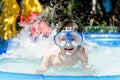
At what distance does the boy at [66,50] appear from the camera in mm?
4410

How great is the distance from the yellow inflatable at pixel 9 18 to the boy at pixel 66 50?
3732 millimetres

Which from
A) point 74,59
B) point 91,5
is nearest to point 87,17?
point 91,5

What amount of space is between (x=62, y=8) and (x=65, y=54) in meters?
6.11

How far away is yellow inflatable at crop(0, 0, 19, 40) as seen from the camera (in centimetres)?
848

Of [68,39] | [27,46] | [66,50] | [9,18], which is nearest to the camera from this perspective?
[68,39]

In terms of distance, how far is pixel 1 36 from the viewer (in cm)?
865

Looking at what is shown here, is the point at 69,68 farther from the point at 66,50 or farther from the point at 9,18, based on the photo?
the point at 9,18

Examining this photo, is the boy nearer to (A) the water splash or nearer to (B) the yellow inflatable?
(A) the water splash

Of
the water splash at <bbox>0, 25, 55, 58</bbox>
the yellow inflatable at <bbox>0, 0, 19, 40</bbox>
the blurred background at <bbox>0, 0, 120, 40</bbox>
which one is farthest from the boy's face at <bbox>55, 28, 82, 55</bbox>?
the blurred background at <bbox>0, 0, 120, 40</bbox>

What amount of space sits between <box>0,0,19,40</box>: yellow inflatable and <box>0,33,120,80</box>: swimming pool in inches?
24.7

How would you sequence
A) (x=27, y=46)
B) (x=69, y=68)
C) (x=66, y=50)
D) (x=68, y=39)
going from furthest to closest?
(x=27, y=46), (x=69, y=68), (x=66, y=50), (x=68, y=39)

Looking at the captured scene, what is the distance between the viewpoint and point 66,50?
462 centimetres

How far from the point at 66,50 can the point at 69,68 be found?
0.40 meters

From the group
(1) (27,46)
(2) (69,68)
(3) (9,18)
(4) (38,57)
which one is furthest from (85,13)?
(2) (69,68)
